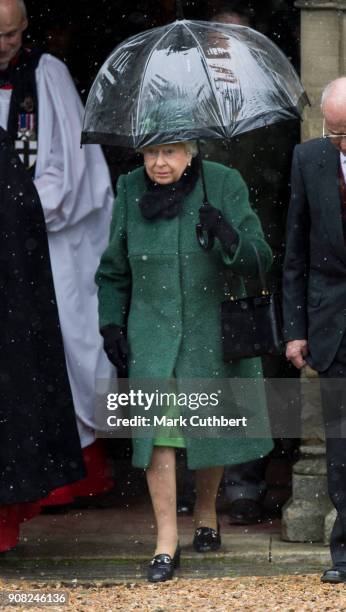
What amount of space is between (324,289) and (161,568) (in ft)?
4.22

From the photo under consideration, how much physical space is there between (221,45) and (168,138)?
1.45 feet

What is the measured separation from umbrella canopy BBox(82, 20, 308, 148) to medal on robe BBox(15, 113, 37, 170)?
0.78 metres

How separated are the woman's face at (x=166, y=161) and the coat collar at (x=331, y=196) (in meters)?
0.58

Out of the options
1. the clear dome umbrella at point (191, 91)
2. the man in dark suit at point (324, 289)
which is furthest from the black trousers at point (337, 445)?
the clear dome umbrella at point (191, 91)

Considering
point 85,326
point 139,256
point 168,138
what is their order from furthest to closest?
point 85,326 < point 139,256 < point 168,138

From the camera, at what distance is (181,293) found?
6.69 m

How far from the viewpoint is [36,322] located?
22.8ft

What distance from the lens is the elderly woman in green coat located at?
6617 millimetres

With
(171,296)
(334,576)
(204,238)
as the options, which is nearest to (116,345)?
(171,296)

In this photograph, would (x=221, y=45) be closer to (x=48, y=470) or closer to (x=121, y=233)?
(x=121, y=233)

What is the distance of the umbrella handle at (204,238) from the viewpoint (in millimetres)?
6512

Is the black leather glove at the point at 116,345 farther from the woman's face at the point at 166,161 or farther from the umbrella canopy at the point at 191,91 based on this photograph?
the umbrella canopy at the point at 191,91

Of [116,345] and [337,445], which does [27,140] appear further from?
[337,445]

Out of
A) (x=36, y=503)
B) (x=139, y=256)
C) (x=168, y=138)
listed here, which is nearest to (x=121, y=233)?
(x=139, y=256)
